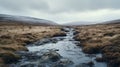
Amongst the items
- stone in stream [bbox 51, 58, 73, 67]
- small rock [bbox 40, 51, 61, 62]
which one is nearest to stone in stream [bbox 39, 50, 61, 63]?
small rock [bbox 40, 51, 61, 62]

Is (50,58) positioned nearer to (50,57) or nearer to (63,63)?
(50,57)

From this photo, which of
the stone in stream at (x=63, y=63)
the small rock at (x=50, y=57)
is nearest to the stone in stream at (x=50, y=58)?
the small rock at (x=50, y=57)

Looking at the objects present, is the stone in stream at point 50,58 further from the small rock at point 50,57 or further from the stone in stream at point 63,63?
the stone in stream at point 63,63

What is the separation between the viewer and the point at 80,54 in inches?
1619

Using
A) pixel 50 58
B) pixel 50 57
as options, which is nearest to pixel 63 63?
pixel 50 58

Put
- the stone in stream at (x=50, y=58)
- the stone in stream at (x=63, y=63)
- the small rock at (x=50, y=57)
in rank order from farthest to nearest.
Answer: the small rock at (x=50, y=57)
the stone in stream at (x=50, y=58)
the stone in stream at (x=63, y=63)

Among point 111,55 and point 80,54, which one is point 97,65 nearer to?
point 111,55

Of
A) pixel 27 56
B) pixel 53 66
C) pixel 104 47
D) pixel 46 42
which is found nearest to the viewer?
pixel 53 66

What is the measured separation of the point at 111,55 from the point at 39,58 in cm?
1171

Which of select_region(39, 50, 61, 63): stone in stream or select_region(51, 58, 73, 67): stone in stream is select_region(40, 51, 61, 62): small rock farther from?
select_region(51, 58, 73, 67): stone in stream

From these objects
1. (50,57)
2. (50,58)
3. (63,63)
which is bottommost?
(63,63)

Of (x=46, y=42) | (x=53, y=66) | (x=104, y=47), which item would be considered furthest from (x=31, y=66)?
(x=46, y=42)

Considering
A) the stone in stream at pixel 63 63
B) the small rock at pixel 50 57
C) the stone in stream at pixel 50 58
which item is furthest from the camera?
the small rock at pixel 50 57

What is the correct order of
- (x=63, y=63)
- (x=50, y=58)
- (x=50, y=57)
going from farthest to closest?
(x=50, y=57)
(x=50, y=58)
(x=63, y=63)
